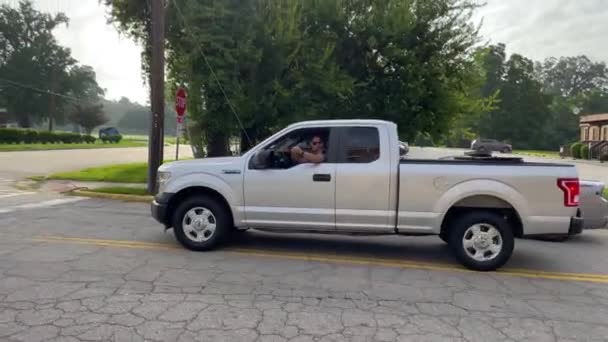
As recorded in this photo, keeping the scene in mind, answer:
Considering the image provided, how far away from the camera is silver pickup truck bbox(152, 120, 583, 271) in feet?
17.1

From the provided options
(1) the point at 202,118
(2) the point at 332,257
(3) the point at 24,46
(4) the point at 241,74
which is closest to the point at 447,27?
(4) the point at 241,74

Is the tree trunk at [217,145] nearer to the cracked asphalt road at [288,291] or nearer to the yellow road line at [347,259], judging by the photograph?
the cracked asphalt road at [288,291]

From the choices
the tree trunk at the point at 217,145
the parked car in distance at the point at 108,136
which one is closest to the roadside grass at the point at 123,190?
the tree trunk at the point at 217,145

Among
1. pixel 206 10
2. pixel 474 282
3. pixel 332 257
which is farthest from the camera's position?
pixel 206 10

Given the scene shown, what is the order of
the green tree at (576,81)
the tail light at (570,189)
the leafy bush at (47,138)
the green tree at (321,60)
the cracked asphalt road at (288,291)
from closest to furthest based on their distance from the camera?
the cracked asphalt road at (288,291) → the tail light at (570,189) → the green tree at (321,60) → the leafy bush at (47,138) → the green tree at (576,81)

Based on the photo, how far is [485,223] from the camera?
532 cm

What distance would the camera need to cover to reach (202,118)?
14.1m

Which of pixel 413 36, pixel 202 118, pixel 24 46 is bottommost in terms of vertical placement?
pixel 202 118

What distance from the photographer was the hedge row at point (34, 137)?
38219 mm

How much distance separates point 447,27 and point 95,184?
12146mm

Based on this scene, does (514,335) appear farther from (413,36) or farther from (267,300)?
(413,36)

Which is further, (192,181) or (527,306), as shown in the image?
(192,181)

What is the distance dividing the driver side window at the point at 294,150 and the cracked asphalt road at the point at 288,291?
125 centimetres

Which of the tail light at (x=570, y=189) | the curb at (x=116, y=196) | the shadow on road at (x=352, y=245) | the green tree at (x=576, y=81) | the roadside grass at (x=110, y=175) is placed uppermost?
the green tree at (x=576, y=81)
